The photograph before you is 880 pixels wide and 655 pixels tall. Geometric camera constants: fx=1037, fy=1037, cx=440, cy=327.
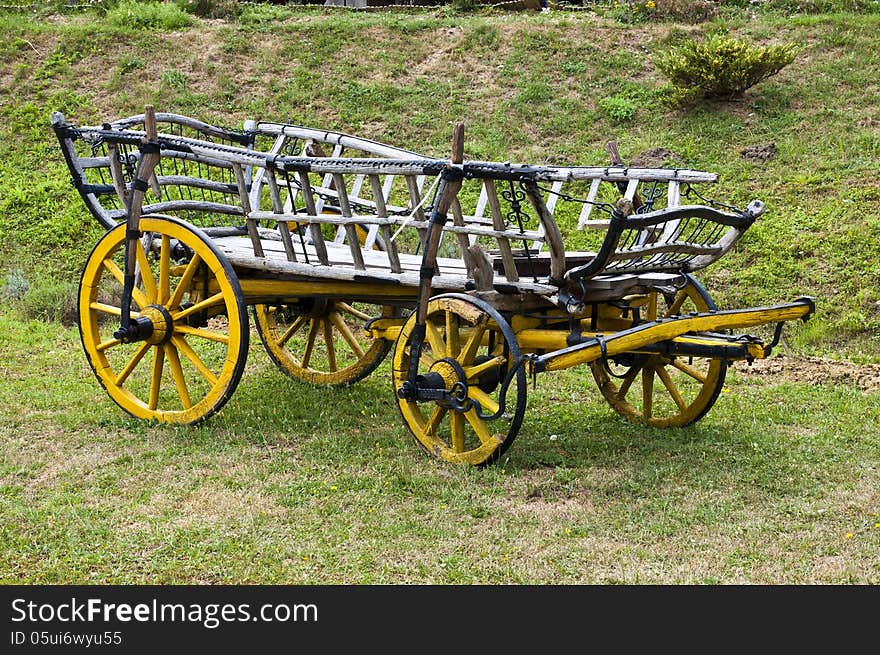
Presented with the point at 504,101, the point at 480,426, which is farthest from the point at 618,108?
the point at 480,426

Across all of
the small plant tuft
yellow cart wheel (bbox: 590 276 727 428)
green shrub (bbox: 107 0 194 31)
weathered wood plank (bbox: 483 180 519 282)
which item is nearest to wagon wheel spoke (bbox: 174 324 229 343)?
weathered wood plank (bbox: 483 180 519 282)

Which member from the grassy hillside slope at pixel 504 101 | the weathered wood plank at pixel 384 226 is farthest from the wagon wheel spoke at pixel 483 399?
the grassy hillside slope at pixel 504 101

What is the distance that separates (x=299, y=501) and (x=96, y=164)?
3215 millimetres

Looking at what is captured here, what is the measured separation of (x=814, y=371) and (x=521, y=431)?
284cm

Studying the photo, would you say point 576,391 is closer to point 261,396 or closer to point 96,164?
point 261,396

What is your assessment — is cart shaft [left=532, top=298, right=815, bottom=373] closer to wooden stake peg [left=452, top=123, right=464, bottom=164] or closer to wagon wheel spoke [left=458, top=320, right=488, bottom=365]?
wagon wheel spoke [left=458, top=320, right=488, bottom=365]

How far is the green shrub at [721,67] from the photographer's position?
13172mm

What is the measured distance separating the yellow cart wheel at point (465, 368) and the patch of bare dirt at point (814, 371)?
10.7ft

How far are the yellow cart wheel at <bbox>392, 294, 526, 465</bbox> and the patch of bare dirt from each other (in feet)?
10.7

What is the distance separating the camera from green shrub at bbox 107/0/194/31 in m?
16.9

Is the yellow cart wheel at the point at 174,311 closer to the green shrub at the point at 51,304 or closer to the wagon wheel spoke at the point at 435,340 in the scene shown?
the wagon wheel spoke at the point at 435,340

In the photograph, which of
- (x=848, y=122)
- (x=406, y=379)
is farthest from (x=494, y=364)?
(x=848, y=122)

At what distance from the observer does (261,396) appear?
7621mm

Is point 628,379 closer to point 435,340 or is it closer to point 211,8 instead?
point 435,340
